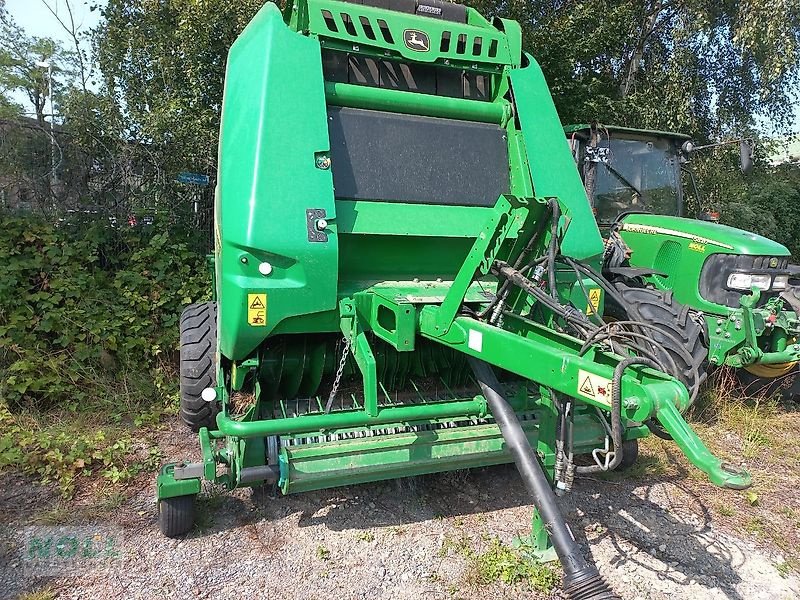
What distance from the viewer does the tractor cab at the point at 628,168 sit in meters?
5.04

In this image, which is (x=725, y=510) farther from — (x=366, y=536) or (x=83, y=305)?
(x=83, y=305)

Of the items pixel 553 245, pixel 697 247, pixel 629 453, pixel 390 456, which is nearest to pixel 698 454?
pixel 553 245

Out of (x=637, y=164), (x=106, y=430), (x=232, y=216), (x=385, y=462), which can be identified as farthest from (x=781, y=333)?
(x=106, y=430)

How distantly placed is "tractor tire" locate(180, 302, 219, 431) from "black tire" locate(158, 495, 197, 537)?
0.66 m

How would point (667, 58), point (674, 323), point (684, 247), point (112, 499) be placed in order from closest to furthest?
1. point (112, 499)
2. point (674, 323)
3. point (684, 247)
4. point (667, 58)

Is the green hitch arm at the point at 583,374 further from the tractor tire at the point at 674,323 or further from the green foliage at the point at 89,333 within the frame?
the green foliage at the point at 89,333

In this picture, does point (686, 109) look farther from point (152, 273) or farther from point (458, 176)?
point (152, 273)

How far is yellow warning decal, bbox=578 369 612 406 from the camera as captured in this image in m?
1.82

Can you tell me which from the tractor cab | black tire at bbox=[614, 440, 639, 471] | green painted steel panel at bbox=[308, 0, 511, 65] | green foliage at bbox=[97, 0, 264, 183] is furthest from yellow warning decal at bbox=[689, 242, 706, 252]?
green foliage at bbox=[97, 0, 264, 183]

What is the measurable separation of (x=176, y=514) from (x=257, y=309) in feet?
3.47

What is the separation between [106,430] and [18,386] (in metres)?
0.75

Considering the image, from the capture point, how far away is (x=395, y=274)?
10.5 feet

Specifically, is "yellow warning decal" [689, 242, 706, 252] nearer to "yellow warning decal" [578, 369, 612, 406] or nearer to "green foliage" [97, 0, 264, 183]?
"yellow warning decal" [578, 369, 612, 406]

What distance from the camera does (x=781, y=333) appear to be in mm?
4297
